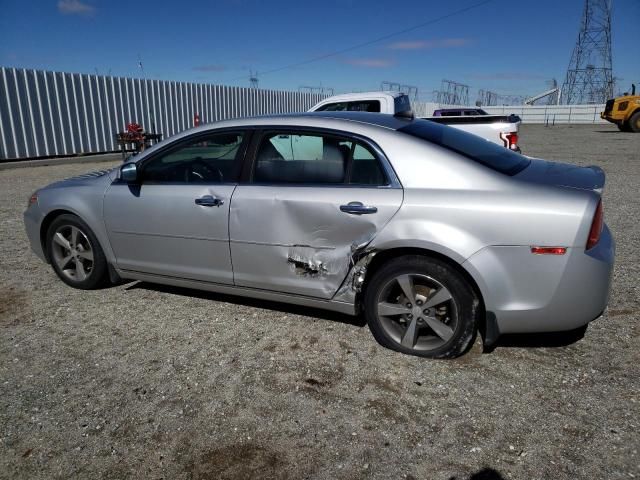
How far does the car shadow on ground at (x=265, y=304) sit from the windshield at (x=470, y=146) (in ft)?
4.82

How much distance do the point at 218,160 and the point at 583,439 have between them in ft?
9.79

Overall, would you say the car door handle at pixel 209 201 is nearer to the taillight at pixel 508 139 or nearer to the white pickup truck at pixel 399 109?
the white pickup truck at pixel 399 109

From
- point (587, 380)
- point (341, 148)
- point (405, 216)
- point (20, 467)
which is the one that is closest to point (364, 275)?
point (405, 216)

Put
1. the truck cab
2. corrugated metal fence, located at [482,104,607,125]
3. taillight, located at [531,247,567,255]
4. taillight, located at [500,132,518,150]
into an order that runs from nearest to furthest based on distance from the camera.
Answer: taillight, located at [531,247,567,255], the truck cab, taillight, located at [500,132,518,150], corrugated metal fence, located at [482,104,607,125]

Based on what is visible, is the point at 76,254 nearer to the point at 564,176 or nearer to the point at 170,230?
the point at 170,230

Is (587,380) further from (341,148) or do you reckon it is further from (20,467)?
(20,467)

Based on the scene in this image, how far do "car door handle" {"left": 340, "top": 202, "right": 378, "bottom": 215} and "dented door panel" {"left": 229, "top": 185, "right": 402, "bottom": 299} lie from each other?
0.06 feet

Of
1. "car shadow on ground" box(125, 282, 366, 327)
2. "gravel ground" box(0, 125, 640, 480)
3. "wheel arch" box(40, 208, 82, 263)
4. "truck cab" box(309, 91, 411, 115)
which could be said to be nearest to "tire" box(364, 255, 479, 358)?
"gravel ground" box(0, 125, 640, 480)

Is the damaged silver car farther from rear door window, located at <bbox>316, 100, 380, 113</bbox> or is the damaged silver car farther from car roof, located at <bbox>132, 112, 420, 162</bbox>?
rear door window, located at <bbox>316, 100, 380, 113</bbox>

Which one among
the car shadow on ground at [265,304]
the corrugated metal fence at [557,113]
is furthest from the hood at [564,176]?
the corrugated metal fence at [557,113]

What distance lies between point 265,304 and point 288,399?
1372 mm

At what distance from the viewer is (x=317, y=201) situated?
10.2 ft

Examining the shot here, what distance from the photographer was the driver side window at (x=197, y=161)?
141 inches

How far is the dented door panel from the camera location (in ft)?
9.89
